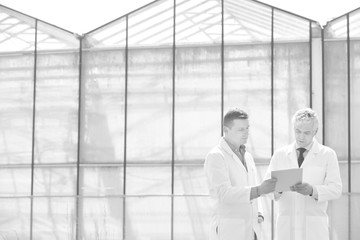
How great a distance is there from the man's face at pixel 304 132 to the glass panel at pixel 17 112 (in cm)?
1131

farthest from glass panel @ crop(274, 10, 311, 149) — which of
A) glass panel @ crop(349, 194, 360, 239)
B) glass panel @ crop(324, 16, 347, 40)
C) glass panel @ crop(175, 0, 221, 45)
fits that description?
glass panel @ crop(349, 194, 360, 239)

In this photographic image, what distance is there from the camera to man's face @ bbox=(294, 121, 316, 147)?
5883 millimetres

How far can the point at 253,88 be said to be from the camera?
52.0ft

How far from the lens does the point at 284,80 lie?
15758mm

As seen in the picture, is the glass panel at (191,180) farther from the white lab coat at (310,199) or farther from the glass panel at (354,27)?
the white lab coat at (310,199)

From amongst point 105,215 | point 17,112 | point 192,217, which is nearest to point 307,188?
point 192,217

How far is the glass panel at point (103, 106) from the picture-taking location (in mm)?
16297

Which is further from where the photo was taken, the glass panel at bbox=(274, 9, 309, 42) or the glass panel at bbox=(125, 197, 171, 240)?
the glass panel at bbox=(274, 9, 309, 42)

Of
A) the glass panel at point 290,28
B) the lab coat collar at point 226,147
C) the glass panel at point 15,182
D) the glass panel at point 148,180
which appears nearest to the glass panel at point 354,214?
the glass panel at point 290,28

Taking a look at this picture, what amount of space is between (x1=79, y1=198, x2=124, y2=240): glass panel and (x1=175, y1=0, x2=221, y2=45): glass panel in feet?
11.4

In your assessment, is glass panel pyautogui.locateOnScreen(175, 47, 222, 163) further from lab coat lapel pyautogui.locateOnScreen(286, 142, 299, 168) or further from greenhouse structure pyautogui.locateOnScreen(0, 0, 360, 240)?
lab coat lapel pyautogui.locateOnScreen(286, 142, 299, 168)

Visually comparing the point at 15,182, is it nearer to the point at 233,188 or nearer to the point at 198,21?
the point at 198,21

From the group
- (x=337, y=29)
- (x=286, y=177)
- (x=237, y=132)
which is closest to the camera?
(x=286, y=177)

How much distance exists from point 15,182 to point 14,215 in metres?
0.86
